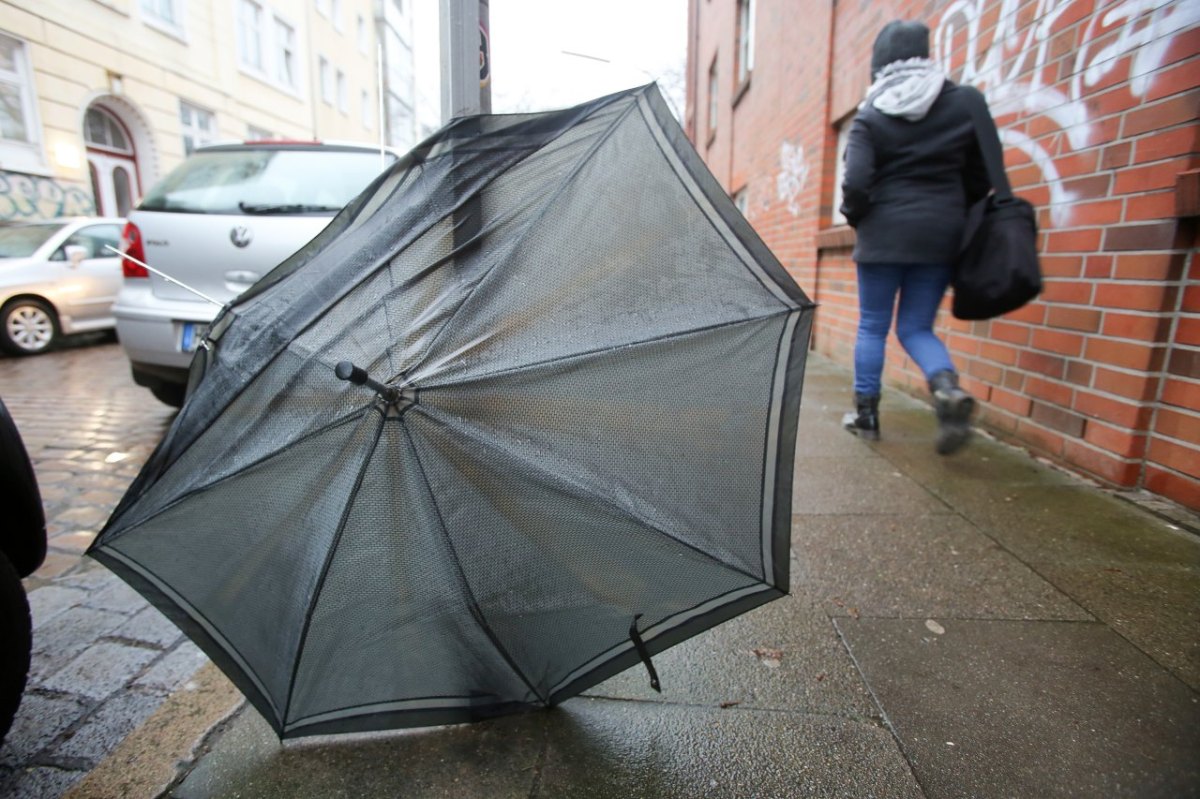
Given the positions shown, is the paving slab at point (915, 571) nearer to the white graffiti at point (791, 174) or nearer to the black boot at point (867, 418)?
the black boot at point (867, 418)

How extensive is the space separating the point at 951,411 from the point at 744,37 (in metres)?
9.90

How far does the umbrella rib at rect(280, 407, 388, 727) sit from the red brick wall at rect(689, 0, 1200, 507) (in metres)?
2.94

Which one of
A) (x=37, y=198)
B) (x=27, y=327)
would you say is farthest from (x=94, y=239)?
(x=37, y=198)

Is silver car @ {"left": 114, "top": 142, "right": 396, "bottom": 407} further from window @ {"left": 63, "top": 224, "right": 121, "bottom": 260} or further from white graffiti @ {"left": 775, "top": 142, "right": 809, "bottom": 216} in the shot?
window @ {"left": 63, "top": 224, "right": 121, "bottom": 260}

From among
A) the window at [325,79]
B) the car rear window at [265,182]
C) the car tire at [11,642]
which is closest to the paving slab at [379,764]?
the car tire at [11,642]

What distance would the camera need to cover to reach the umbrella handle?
3.44ft

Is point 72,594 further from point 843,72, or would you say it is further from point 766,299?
point 843,72

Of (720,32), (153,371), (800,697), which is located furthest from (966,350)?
(720,32)

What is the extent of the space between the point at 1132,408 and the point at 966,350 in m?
1.22

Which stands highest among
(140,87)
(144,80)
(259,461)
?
(144,80)

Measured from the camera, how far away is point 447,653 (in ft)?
4.39

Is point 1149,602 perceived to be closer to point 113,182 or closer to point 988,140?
point 988,140

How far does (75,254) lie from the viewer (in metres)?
7.17

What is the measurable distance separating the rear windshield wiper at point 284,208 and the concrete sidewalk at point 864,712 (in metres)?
2.91
